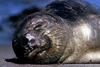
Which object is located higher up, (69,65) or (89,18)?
(89,18)

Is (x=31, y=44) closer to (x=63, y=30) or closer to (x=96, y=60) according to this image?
(x=63, y=30)

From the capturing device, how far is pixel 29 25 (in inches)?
201

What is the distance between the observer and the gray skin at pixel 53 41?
505cm

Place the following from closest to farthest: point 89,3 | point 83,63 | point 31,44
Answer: point 31,44 → point 83,63 → point 89,3

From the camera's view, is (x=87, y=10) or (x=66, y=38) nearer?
(x=66, y=38)

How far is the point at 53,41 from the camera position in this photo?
5.08 meters

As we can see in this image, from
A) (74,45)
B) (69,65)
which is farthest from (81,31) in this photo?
(69,65)

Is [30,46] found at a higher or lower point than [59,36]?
lower

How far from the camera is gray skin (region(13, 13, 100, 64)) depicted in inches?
199

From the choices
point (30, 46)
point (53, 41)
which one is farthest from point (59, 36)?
point (30, 46)

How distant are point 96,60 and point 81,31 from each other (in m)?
0.38

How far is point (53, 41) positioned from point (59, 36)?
10 centimetres

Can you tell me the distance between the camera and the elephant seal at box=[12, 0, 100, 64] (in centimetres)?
506

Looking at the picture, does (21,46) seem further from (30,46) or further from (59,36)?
(59,36)
